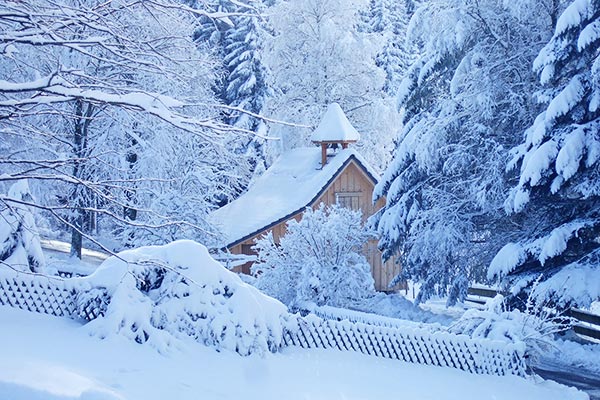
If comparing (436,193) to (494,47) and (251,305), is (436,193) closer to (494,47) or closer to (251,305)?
(494,47)

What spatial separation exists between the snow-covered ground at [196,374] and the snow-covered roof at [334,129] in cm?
1519

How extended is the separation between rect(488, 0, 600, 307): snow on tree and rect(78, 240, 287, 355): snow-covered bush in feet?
22.3

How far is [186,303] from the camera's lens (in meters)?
9.56

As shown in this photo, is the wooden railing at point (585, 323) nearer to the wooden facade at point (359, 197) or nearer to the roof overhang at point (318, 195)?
the wooden facade at point (359, 197)

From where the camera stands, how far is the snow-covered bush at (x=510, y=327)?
37.7 ft

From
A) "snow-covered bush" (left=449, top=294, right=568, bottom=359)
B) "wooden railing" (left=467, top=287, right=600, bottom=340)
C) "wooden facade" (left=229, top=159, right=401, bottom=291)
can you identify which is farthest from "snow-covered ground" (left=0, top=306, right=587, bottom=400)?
"wooden facade" (left=229, top=159, right=401, bottom=291)

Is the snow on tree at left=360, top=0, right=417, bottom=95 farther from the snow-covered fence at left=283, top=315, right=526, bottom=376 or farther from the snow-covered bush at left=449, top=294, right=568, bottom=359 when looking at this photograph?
the snow-covered fence at left=283, top=315, right=526, bottom=376

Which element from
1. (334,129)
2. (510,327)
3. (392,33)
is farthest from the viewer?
(392,33)

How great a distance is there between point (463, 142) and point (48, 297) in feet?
42.8

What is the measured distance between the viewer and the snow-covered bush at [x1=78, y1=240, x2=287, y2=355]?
9.03 metres

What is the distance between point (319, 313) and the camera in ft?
54.6

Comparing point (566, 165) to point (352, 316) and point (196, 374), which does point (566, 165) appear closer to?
point (352, 316)

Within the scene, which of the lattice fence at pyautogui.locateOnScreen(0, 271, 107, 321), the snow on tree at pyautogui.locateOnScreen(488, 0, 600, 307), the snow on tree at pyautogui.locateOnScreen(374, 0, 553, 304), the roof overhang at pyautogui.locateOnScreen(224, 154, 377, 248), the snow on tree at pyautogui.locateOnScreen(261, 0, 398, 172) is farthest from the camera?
the snow on tree at pyautogui.locateOnScreen(261, 0, 398, 172)

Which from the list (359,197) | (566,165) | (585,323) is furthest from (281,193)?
(566,165)
